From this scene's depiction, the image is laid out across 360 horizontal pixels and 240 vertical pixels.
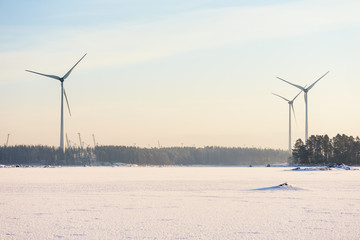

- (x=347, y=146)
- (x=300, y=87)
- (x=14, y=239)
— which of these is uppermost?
(x=300, y=87)

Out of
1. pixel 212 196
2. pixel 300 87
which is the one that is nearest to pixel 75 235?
pixel 212 196

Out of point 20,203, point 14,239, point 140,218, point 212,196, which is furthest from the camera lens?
point 212,196

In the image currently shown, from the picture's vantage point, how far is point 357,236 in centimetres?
1839

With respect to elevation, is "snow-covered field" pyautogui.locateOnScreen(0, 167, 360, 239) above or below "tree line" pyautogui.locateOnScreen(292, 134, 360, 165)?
below

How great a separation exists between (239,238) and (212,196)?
17.2 m

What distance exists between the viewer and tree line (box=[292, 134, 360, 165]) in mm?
183125

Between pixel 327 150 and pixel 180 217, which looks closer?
pixel 180 217

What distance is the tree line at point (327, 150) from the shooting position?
183125 millimetres

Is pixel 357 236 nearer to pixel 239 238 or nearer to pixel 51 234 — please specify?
pixel 239 238

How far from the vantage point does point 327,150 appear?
189 metres

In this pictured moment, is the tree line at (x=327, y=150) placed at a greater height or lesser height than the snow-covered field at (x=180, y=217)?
greater

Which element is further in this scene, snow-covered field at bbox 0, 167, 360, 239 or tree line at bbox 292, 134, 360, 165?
tree line at bbox 292, 134, 360, 165

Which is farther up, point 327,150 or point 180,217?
point 327,150

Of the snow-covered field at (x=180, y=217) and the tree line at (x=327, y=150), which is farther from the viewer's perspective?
the tree line at (x=327, y=150)
